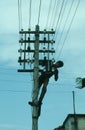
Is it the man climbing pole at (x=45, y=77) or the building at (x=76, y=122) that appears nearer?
the man climbing pole at (x=45, y=77)

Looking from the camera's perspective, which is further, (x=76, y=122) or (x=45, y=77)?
(x=76, y=122)

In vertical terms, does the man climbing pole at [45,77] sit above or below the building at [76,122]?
above

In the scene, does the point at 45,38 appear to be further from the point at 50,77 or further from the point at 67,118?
the point at 67,118

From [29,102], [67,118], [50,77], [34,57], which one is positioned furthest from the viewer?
[67,118]

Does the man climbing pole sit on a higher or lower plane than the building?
higher

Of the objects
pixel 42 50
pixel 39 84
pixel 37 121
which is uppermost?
pixel 42 50

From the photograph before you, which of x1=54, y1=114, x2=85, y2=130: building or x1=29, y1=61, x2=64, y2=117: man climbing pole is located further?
x1=54, y1=114, x2=85, y2=130: building

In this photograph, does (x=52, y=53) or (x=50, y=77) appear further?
(x=52, y=53)

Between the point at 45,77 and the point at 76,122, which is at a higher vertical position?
the point at 45,77

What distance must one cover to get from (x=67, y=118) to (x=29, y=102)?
37483 millimetres

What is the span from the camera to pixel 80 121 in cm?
5453

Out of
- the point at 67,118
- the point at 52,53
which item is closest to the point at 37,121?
the point at 52,53

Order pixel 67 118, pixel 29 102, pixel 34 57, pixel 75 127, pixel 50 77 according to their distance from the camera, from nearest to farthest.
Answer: pixel 50 77 → pixel 29 102 → pixel 34 57 → pixel 75 127 → pixel 67 118

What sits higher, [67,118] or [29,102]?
[29,102]
